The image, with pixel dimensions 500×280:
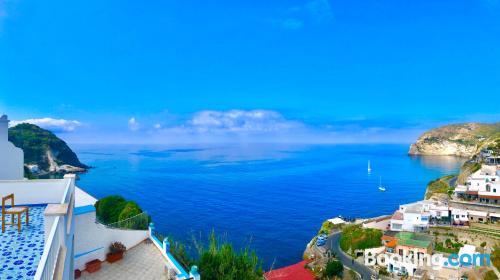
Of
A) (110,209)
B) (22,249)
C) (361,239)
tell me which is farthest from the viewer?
(361,239)

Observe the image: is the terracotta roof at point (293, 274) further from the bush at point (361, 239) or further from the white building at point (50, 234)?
the white building at point (50, 234)

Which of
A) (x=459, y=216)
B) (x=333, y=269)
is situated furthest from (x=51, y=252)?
(x=459, y=216)

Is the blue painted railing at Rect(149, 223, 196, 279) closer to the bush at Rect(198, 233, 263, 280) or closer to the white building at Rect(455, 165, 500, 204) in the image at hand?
the bush at Rect(198, 233, 263, 280)

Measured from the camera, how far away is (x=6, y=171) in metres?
9.13

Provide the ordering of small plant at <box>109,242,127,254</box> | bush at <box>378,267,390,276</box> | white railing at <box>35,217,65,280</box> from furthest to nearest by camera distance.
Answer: bush at <box>378,267,390,276</box> → small plant at <box>109,242,127,254</box> → white railing at <box>35,217,65,280</box>

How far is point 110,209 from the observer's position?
25.4 metres

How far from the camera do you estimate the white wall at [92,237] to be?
981cm

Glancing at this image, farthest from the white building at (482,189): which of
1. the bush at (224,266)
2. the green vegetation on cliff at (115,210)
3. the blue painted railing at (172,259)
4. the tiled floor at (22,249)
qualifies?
the tiled floor at (22,249)

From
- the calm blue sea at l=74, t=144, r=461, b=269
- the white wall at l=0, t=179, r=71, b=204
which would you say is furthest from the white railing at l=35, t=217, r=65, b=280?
the calm blue sea at l=74, t=144, r=461, b=269

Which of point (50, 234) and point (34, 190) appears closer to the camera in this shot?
point (50, 234)

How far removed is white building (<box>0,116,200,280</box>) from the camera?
4.02 m

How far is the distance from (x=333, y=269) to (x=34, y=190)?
61.3 ft

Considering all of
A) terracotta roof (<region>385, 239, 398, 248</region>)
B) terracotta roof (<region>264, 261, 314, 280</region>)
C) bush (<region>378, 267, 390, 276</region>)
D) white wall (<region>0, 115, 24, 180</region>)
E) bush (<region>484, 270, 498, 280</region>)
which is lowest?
terracotta roof (<region>264, 261, 314, 280</region>)

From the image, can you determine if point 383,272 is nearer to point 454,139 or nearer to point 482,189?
point 482,189
